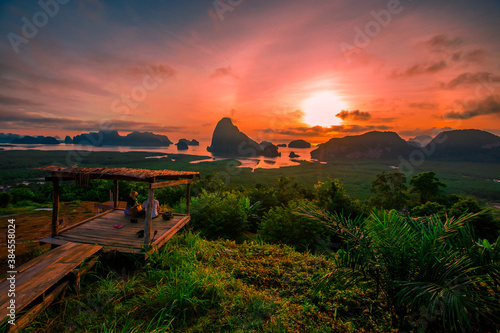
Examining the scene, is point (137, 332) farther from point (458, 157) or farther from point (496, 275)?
point (458, 157)

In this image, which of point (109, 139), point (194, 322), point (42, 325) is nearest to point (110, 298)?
point (42, 325)

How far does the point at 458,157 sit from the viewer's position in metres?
92.2

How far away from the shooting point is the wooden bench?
125 inches

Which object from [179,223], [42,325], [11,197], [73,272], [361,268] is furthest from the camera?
[11,197]

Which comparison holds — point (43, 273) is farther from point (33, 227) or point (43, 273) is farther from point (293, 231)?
point (33, 227)

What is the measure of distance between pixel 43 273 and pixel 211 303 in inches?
131

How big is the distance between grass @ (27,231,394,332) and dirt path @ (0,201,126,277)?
3.29 metres

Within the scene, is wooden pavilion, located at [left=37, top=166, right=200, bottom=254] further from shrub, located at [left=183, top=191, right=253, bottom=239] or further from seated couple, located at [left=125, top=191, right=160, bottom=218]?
shrub, located at [left=183, top=191, right=253, bottom=239]

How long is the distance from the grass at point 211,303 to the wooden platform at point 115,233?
0.62 m

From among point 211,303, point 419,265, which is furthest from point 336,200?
point 211,303

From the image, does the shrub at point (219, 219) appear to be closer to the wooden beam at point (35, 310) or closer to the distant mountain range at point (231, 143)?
the wooden beam at point (35, 310)

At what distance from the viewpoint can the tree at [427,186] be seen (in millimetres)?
13609

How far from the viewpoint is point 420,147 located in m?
106

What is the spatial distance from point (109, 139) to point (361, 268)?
225 m
